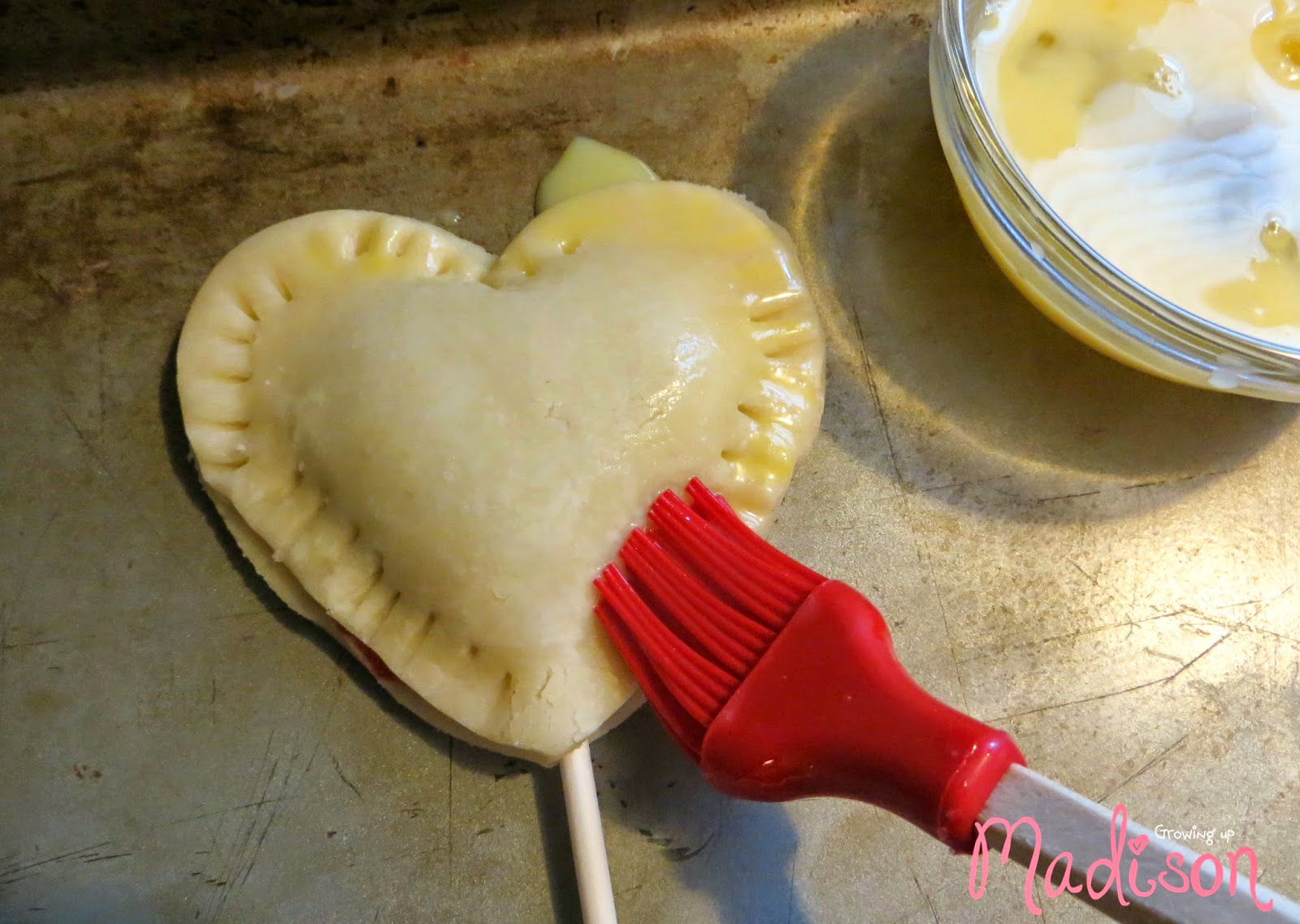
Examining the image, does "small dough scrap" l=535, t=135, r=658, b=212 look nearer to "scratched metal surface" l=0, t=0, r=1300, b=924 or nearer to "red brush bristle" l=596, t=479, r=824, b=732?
"scratched metal surface" l=0, t=0, r=1300, b=924

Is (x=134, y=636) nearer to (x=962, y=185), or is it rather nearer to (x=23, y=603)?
(x=23, y=603)

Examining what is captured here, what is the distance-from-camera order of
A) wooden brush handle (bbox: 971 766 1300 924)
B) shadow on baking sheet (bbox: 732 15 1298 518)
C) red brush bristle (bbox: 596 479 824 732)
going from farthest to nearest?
shadow on baking sheet (bbox: 732 15 1298 518) < red brush bristle (bbox: 596 479 824 732) < wooden brush handle (bbox: 971 766 1300 924)

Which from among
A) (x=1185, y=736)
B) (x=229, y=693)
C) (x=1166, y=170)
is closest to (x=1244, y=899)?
(x=1185, y=736)

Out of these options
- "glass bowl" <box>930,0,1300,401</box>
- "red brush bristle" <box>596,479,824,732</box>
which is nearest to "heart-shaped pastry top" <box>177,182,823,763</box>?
"red brush bristle" <box>596,479,824,732</box>

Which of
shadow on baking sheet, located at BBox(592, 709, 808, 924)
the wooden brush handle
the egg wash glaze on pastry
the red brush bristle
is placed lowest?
shadow on baking sheet, located at BBox(592, 709, 808, 924)

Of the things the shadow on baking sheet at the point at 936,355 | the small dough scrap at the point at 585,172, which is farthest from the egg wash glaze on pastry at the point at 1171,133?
the small dough scrap at the point at 585,172

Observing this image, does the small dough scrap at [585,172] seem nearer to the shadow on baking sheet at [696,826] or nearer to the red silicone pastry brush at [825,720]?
the red silicone pastry brush at [825,720]
